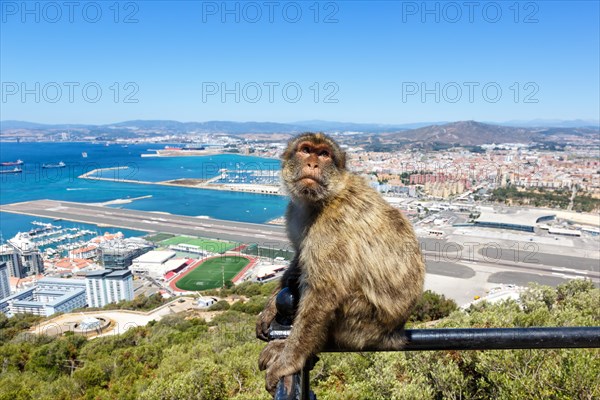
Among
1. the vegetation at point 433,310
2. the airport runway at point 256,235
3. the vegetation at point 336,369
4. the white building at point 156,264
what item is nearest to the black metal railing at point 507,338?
the vegetation at point 336,369

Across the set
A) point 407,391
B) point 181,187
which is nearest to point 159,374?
point 407,391

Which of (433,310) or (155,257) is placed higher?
(433,310)

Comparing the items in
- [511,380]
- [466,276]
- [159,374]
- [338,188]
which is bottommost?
[466,276]

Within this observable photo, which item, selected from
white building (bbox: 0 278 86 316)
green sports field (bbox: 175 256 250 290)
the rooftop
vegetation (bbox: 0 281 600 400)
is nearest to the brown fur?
vegetation (bbox: 0 281 600 400)

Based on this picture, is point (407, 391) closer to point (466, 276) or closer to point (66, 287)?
point (466, 276)

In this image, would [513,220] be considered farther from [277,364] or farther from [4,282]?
[4,282]

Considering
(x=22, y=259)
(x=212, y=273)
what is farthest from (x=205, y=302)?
(x=22, y=259)

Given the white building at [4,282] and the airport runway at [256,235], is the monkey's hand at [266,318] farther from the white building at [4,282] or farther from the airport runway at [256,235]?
the white building at [4,282]
